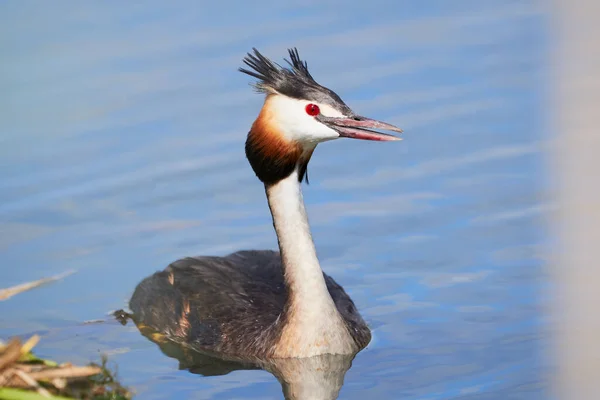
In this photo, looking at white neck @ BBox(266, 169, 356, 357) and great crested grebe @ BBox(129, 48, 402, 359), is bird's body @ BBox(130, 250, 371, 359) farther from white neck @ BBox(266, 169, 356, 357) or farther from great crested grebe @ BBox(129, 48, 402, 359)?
white neck @ BBox(266, 169, 356, 357)

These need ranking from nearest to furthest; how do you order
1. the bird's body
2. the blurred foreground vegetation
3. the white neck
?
the blurred foreground vegetation, the white neck, the bird's body

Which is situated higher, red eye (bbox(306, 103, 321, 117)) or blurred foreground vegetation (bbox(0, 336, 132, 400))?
red eye (bbox(306, 103, 321, 117))

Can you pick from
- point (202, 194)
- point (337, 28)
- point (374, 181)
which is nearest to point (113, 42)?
point (337, 28)

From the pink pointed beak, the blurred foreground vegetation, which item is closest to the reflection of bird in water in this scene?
the pink pointed beak

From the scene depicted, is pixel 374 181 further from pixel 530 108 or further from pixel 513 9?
pixel 513 9

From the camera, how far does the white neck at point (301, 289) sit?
624 cm

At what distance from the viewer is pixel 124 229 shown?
878 cm

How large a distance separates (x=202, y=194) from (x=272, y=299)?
238 centimetres

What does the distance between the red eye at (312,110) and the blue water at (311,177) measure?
60.5 inches

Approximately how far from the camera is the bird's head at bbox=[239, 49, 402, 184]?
6.03 metres

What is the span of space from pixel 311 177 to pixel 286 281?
9.36 ft

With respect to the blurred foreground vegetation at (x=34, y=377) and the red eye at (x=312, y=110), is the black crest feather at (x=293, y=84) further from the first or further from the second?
the blurred foreground vegetation at (x=34, y=377)

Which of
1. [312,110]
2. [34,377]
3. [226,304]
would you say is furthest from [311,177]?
[34,377]

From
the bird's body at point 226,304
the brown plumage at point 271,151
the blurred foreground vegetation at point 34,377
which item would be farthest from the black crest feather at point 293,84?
the blurred foreground vegetation at point 34,377
